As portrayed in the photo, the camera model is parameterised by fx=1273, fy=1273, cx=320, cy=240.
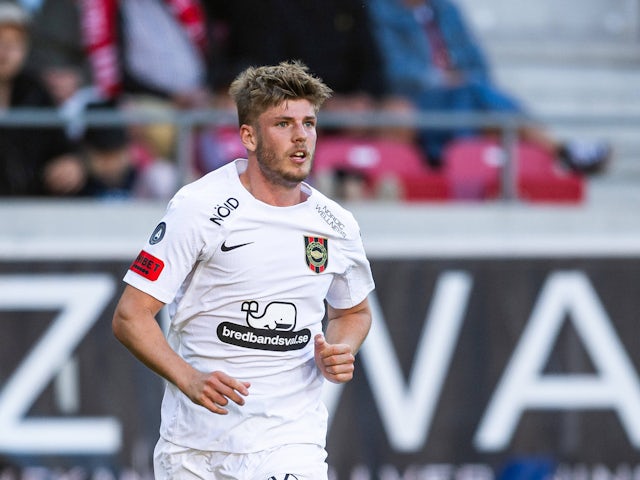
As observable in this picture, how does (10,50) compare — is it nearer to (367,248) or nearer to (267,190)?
(367,248)

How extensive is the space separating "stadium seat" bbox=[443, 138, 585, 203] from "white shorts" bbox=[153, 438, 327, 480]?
420cm

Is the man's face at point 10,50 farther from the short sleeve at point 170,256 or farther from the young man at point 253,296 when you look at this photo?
the short sleeve at point 170,256

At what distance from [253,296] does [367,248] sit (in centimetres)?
361

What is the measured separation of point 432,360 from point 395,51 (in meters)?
2.46

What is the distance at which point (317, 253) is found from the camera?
493 cm

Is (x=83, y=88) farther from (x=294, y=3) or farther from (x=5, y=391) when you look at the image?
(x=5, y=391)

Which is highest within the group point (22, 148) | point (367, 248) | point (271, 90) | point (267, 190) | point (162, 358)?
point (271, 90)

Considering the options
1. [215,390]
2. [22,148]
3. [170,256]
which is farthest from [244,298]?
[22,148]

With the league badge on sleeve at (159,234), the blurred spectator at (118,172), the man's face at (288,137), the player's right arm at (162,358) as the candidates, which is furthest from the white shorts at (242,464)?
the blurred spectator at (118,172)

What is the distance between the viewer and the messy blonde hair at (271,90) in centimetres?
471

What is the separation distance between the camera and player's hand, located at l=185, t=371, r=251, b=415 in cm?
443

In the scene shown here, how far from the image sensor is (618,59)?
11570 millimetres

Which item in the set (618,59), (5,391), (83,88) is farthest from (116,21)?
(618,59)

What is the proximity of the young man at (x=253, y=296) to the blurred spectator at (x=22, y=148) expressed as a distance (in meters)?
3.46
